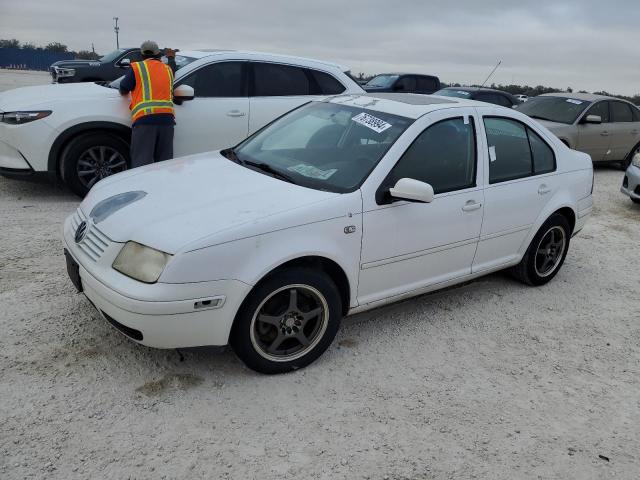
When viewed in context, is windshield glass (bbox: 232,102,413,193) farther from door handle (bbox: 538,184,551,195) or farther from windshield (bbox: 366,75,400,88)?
windshield (bbox: 366,75,400,88)

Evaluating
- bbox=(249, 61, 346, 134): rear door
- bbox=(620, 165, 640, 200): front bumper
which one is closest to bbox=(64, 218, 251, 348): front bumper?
bbox=(249, 61, 346, 134): rear door

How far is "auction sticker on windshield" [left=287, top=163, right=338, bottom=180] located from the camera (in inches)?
140

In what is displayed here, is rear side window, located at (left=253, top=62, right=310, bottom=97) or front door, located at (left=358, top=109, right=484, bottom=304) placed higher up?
rear side window, located at (left=253, top=62, right=310, bottom=97)

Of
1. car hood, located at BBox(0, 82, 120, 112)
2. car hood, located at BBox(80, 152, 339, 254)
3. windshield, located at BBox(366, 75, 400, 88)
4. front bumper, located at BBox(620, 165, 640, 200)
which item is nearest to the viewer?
car hood, located at BBox(80, 152, 339, 254)

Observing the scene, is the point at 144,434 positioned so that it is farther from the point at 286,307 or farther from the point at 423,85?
the point at 423,85

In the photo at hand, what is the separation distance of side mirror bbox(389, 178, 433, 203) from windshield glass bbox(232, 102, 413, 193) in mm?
233

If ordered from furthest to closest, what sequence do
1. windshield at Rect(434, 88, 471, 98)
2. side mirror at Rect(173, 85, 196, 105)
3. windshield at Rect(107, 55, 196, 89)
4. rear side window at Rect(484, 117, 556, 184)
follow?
windshield at Rect(434, 88, 471, 98) < windshield at Rect(107, 55, 196, 89) < side mirror at Rect(173, 85, 196, 105) < rear side window at Rect(484, 117, 556, 184)

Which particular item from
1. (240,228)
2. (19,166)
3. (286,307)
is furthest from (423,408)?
(19,166)

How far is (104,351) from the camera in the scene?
3.33m

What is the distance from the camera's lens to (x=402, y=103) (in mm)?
4070

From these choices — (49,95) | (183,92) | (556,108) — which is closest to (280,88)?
(183,92)

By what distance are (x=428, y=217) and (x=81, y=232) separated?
7.08 feet

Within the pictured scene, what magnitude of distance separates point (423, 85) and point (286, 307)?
13675 millimetres

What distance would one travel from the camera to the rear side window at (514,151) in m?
4.20
